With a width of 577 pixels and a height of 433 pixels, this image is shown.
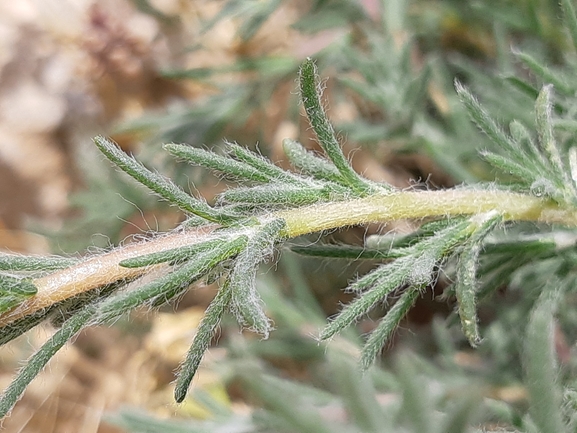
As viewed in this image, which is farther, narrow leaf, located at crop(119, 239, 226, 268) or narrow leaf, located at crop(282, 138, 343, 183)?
narrow leaf, located at crop(282, 138, 343, 183)

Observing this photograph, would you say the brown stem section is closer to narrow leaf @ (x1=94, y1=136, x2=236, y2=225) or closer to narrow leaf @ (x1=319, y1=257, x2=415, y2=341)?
narrow leaf @ (x1=94, y1=136, x2=236, y2=225)

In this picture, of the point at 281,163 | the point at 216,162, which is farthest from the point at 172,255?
the point at 281,163

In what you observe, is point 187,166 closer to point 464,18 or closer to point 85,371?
point 464,18

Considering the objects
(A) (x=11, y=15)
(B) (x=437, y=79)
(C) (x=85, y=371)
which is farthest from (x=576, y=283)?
(A) (x=11, y=15)

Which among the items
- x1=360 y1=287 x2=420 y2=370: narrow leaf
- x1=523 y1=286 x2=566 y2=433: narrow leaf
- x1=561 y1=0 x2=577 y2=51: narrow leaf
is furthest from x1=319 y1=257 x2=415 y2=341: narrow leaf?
x1=561 y1=0 x2=577 y2=51: narrow leaf

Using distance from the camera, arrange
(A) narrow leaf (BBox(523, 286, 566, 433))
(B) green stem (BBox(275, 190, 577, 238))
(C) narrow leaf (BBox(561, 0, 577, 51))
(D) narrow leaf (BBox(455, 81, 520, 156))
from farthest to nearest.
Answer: (C) narrow leaf (BBox(561, 0, 577, 51)) → (D) narrow leaf (BBox(455, 81, 520, 156)) → (B) green stem (BBox(275, 190, 577, 238)) → (A) narrow leaf (BBox(523, 286, 566, 433))

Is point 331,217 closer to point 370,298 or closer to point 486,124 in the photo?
point 370,298
